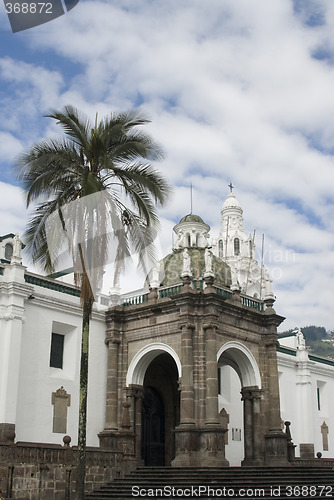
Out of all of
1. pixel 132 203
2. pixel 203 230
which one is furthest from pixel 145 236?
pixel 203 230

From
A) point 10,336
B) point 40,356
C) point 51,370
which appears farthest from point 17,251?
point 51,370

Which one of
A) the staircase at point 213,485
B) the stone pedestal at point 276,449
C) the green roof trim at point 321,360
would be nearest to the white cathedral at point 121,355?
the stone pedestal at point 276,449

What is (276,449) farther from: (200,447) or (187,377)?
(187,377)

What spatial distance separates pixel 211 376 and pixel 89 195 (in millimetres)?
10463

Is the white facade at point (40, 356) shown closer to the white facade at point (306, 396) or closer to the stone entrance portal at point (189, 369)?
the stone entrance portal at point (189, 369)

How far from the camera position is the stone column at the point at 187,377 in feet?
79.7

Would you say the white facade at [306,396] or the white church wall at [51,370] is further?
the white facade at [306,396]

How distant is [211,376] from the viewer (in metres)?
24.5

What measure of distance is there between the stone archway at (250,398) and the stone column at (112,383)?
4693mm

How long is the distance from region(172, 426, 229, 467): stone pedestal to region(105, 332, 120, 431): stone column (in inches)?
150

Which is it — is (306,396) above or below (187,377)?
above

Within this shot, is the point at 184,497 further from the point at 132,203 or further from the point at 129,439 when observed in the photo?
the point at 132,203

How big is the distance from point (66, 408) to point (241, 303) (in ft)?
28.6

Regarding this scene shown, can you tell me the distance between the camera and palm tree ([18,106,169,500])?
17406 mm
